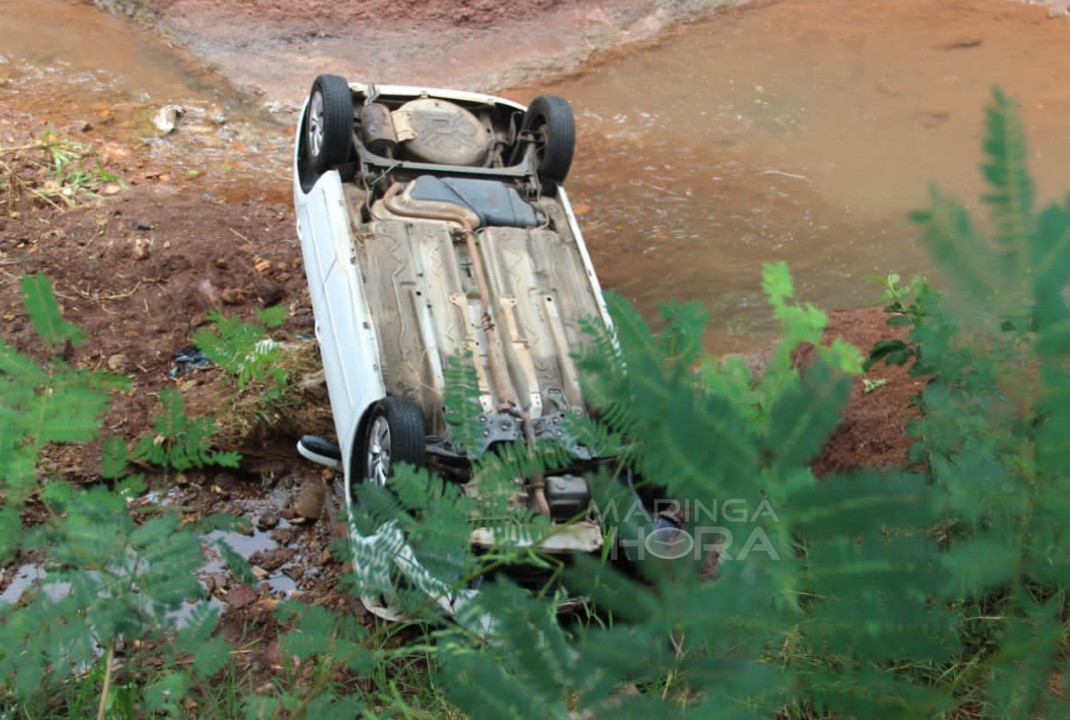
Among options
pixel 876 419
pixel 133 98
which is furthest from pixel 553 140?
pixel 133 98

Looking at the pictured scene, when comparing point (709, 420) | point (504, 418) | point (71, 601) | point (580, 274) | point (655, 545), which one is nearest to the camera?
point (709, 420)

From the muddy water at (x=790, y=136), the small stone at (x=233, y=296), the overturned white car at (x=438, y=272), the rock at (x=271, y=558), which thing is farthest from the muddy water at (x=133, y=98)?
the rock at (x=271, y=558)

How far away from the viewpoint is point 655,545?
4.76ft

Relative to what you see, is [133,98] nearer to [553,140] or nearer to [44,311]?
[553,140]

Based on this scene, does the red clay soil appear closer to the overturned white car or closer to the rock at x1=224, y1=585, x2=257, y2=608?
the overturned white car

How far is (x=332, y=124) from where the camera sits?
18.6 feet

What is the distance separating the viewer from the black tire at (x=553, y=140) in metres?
5.93

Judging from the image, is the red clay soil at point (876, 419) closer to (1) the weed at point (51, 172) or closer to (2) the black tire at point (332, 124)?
(2) the black tire at point (332, 124)

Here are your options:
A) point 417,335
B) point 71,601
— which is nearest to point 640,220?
point 417,335

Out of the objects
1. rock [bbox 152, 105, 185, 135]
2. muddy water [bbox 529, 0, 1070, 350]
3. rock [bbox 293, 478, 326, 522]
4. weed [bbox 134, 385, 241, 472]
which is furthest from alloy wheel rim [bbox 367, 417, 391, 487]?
rock [bbox 152, 105, 185, 135]

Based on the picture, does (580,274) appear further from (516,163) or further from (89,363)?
(89,363)

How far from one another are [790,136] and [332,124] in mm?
4811

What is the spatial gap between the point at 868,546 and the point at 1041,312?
1.09 feet

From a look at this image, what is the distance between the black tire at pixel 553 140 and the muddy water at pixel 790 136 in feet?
4.47
